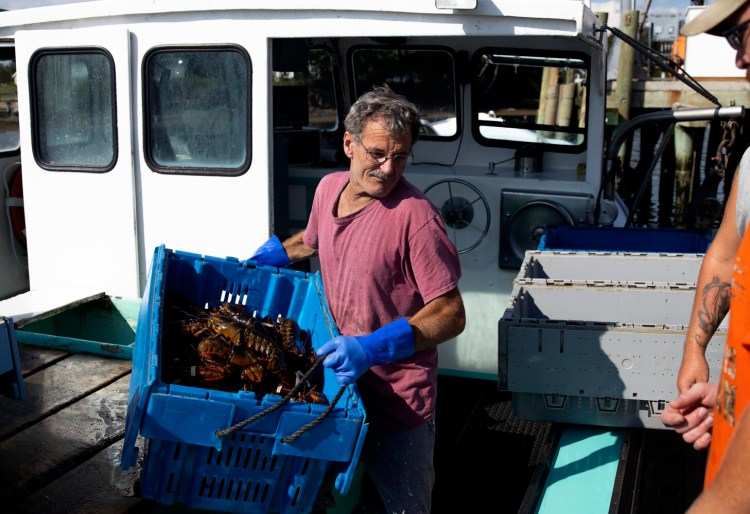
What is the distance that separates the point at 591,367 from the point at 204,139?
2.69m

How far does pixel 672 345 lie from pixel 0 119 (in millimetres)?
5295

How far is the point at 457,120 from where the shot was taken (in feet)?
21.2

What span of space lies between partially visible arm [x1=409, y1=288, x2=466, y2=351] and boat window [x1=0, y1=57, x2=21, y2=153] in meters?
4.55

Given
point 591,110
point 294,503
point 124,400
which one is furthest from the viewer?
point 591,110

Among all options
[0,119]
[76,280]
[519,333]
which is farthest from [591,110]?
[0,119]

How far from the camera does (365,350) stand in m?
2.51

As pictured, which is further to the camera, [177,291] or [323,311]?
[177,291]

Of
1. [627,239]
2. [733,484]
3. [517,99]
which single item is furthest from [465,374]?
[733,484]

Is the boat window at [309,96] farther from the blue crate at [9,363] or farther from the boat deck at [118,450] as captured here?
the blue crate at [9,363]

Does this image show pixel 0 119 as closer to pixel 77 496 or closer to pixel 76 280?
pixel 76 280

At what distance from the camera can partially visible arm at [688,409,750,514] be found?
1.38 meters

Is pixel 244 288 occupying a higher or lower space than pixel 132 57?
lower

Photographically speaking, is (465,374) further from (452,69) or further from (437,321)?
(437,321)

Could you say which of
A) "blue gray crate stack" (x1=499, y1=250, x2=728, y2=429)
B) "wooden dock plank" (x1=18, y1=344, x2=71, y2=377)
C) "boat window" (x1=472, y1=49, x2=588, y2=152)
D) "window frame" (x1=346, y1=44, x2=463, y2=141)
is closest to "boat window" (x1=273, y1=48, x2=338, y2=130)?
"window frame" (x1=346, y1=44, x2=463, y2=141)
